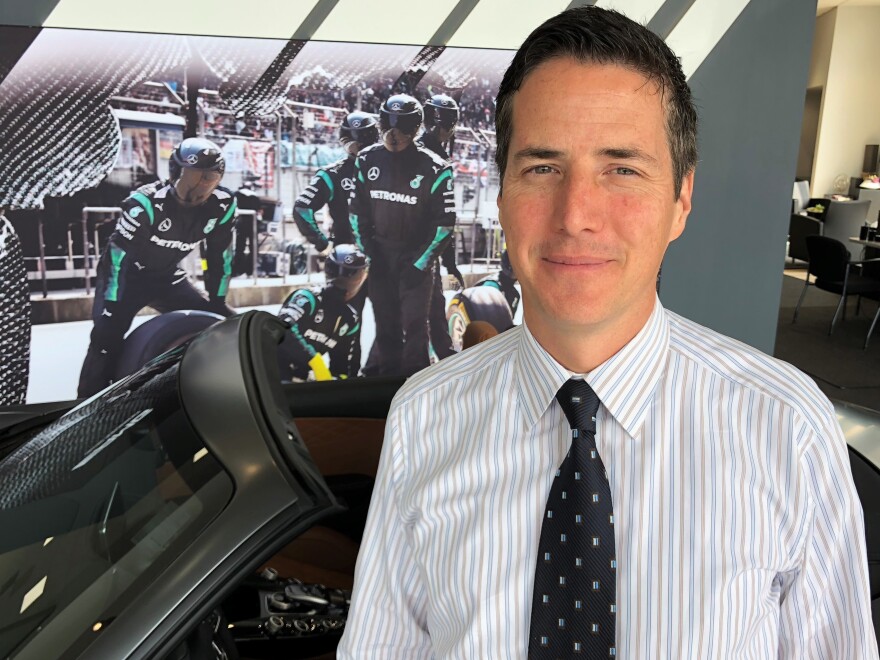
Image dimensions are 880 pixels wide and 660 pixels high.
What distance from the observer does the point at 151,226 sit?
11.6 feet

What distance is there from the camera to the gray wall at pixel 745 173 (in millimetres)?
3996

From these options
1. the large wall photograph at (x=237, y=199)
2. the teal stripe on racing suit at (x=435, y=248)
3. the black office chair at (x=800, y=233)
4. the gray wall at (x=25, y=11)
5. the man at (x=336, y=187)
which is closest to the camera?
the gray wall at (x=25, y=11)

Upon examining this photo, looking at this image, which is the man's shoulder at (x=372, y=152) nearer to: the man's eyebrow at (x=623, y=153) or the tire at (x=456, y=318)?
the tire at (x=456, y=318)

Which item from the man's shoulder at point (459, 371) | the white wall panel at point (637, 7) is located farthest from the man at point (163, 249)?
the man's shoulder at point (459, 371)

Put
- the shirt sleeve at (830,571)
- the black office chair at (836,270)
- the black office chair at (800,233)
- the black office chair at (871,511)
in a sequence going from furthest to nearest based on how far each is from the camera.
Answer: the black office chair at (800,233), the black office chair at (836,270), the black office chair at (871,511), the shirt sleeve at (830,571)

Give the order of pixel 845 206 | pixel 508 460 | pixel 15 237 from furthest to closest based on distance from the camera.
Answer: pixel 845 206 → pixel 15 237 → pixel 508 460

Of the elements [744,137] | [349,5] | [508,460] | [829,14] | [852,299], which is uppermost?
[829,14]

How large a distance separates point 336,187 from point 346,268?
0.44 metres

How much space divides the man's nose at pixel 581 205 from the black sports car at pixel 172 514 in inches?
20.6

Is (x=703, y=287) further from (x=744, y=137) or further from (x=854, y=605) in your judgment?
(x=854, y=605)

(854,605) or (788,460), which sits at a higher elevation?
(788,460)

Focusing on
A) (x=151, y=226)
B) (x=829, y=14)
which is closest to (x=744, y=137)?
(x=151, y=226)

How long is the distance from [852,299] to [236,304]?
8025 millimetres

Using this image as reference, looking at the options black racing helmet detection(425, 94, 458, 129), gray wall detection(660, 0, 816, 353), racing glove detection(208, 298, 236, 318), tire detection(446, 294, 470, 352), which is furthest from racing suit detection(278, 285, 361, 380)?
gray wall detection(660, 0, 816, 353)
